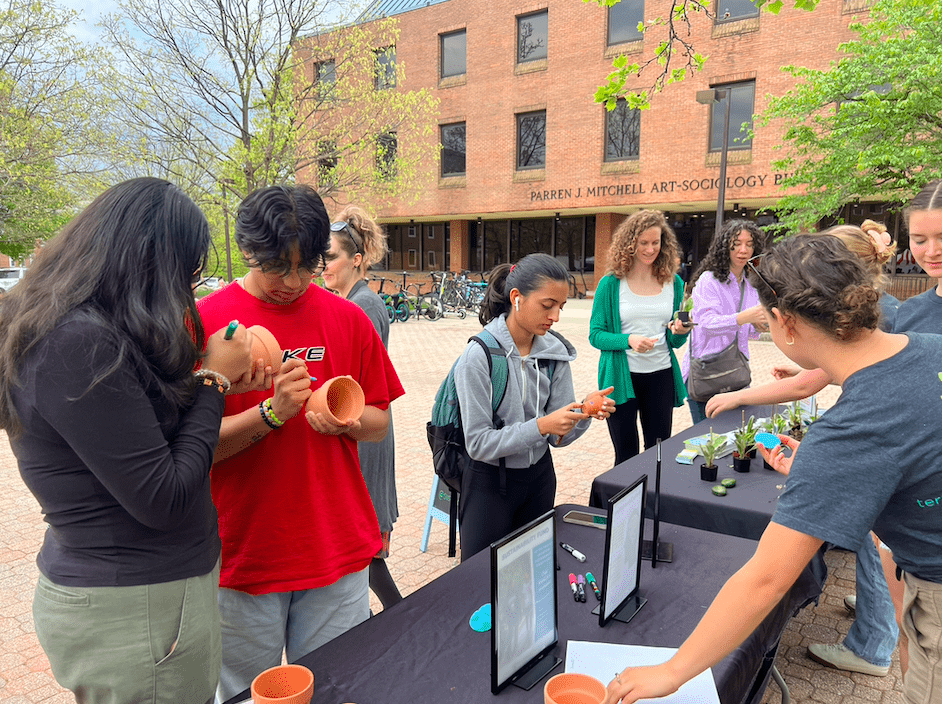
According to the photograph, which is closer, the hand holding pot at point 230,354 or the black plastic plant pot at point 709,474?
the hand holding pot at point 230,354

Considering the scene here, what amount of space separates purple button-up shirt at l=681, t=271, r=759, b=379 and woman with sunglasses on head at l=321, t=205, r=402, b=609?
7.20ft

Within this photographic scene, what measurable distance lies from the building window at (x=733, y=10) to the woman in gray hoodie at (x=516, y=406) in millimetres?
20227

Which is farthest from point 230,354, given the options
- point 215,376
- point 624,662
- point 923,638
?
point 923,638

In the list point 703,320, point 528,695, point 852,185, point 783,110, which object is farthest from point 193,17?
point 528,695

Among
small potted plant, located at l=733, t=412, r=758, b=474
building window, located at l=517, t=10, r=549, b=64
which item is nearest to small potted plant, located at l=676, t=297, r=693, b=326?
small potted plant, located at l=733, t=412, r=758, b=474

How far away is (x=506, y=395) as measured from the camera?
2.51m

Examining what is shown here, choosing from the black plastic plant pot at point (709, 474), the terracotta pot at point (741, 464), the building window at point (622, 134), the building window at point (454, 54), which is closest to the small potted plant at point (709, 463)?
the black plastic plant pot at point (709, 474)

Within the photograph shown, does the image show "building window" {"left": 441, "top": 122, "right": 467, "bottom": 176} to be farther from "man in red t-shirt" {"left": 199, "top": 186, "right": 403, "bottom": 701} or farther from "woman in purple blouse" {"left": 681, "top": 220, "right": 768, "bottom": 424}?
"man in red t-shirt" {"left": 199, "top": 186, "right": 403, "bottom": 701}

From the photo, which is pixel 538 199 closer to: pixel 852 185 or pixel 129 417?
pixel 852 185

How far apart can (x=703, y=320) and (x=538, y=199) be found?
19.6 metres

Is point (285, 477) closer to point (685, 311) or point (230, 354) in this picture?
point (230, 354)

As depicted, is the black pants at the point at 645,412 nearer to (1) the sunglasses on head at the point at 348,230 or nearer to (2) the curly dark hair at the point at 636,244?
(2) the curly dark hair at the point at 636,244

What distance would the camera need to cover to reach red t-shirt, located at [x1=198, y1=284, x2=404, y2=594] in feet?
5.56

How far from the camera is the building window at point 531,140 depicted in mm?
22844
